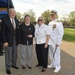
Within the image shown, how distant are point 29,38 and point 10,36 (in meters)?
0.77

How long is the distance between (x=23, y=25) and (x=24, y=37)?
365 mm

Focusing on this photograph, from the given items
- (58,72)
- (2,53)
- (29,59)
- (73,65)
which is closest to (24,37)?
(29,59)

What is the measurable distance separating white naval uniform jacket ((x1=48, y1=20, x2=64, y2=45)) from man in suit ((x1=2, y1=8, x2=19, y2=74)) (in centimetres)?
103

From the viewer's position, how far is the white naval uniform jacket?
8267mm

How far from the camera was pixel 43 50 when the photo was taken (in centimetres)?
878

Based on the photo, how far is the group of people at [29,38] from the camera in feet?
26.6

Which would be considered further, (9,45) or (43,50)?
(43,50)

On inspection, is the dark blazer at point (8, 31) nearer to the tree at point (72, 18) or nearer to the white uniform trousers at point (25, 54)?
the white uniform trousers at point (25, 54)

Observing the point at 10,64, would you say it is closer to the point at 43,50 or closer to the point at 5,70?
the point at 5,70

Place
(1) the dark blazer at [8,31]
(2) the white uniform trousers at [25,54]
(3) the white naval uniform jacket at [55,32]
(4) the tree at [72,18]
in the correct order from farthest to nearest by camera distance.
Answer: (4) the tree at [72,18], (2) the white uniform trousers at [25,54], (3) the white naval uniform jacket at [55,32], (1) the dark blazer at [8,31]

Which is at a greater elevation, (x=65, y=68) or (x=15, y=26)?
(x=15, y=26)

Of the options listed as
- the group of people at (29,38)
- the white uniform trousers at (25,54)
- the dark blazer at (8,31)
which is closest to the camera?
the dark blazer at (8,31)

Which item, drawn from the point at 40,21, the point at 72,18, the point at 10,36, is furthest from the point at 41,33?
the point at 72,18

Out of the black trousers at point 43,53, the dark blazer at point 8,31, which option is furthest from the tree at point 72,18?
the dark blazer at point 8,31
